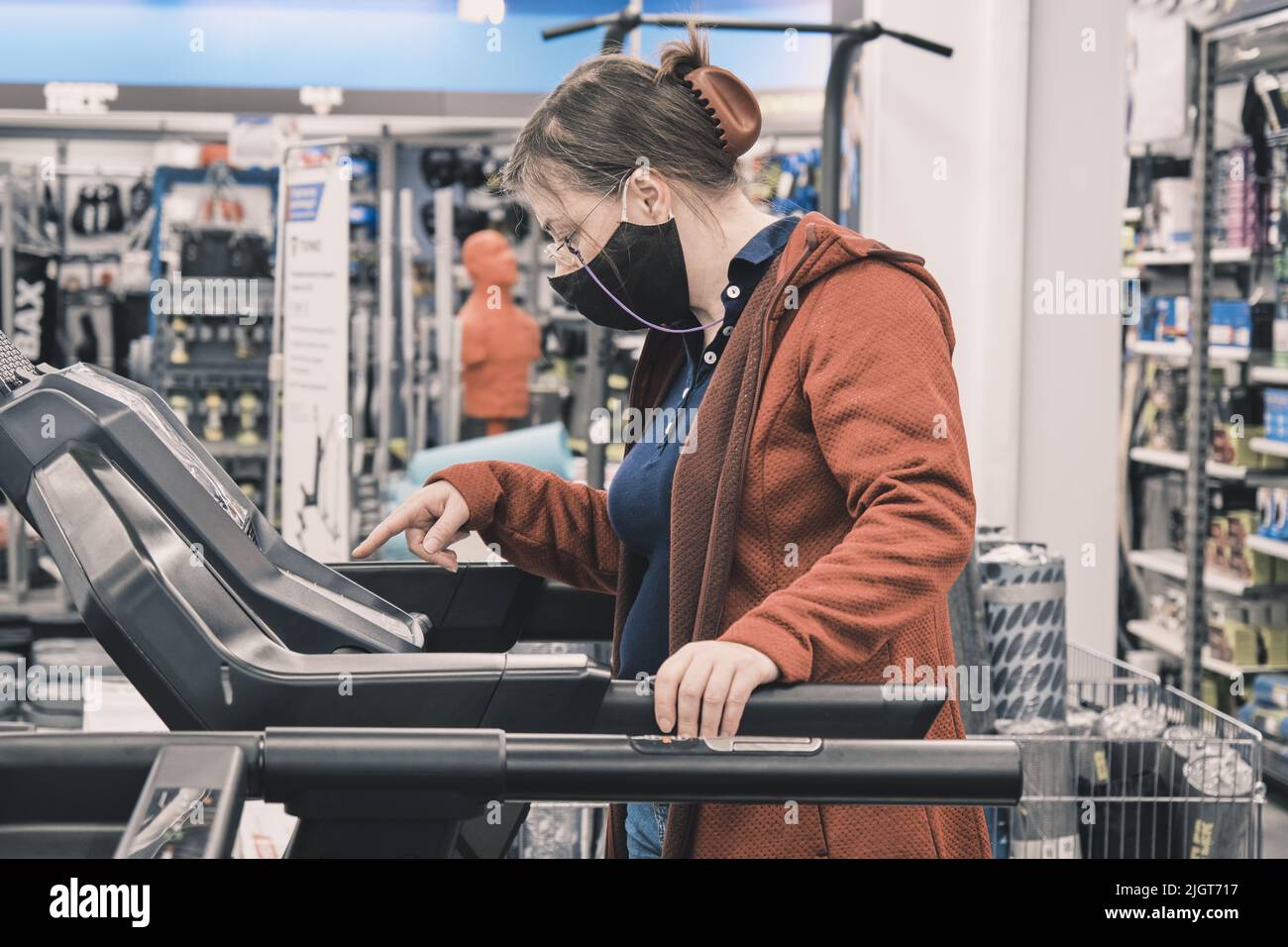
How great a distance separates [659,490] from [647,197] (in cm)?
34

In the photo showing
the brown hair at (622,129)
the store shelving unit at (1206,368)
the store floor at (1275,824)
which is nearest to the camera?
the brown hair at (622,129)

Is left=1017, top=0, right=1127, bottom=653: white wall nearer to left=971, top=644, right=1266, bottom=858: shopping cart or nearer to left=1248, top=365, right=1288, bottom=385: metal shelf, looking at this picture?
left=971, top=644, right=1266, bottom=858: shopping cart

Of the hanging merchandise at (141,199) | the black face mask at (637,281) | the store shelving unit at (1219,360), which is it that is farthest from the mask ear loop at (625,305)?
the hanging merchandise at (141,199)

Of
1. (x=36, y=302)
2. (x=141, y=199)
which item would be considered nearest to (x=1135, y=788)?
(x=36, y=302)

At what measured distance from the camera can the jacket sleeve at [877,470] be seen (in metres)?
1.16

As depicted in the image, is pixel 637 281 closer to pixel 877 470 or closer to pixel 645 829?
pixel 877 470

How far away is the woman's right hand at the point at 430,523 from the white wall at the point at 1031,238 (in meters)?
2.11

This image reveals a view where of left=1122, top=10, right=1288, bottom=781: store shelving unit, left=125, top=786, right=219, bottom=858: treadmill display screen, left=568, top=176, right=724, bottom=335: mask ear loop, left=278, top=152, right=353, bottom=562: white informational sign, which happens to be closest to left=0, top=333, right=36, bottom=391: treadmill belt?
left=125, top=786, right=219, bottom=858: treadmill display screen

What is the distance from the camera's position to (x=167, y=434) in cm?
134

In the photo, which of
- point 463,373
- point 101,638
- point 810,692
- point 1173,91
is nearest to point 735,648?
point 810,692

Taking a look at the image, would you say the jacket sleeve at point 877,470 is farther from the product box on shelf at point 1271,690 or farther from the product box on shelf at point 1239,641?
the product box on shelf at point 1239,641

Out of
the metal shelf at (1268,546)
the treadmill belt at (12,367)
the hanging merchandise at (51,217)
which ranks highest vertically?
the hanging merchandise at (51,217)
